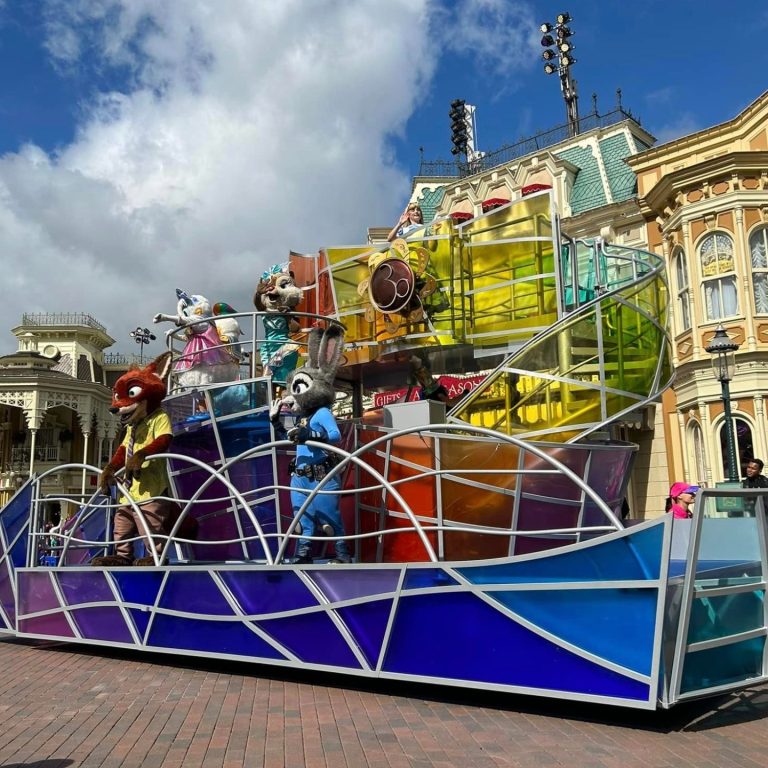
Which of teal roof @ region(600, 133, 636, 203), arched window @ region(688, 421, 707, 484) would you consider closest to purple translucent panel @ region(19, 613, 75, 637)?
arched window @ region(688, 421, 707, 484)

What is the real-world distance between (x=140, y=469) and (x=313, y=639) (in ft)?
8.79

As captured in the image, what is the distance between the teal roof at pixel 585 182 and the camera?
19531 mm

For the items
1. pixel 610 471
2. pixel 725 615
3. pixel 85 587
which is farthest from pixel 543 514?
pixel 85 587

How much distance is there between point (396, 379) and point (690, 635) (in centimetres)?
454

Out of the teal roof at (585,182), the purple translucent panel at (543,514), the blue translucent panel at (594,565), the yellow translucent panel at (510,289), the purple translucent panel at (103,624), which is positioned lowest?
the purple translucent panel at (103,624)

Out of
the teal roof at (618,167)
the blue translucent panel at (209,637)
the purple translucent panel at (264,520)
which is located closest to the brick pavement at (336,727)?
the blue translucent panel at (209,637)

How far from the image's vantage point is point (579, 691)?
179 inches

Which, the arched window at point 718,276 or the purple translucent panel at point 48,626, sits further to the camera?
the arched window at point 718,276

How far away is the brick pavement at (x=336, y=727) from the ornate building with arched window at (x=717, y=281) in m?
10.1

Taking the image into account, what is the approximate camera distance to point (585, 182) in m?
20.2

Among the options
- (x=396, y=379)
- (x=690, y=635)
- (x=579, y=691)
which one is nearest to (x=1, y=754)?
(x=579, y=691)

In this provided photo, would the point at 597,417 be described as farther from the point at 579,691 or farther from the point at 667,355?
the point at 579,691

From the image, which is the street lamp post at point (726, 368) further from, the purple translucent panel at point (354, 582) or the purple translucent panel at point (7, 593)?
the purple translucent panel at point (7, 593)

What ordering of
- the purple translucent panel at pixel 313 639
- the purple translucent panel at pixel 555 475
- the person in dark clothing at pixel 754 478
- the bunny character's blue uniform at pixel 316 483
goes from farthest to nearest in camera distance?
the person in dark clothing at pixel 754 478 → the bunny character's blue uniform at pixel 316 483 → the purple translucent panel at pixel 555 475 → the purple translucent panel at pixel 313 639
